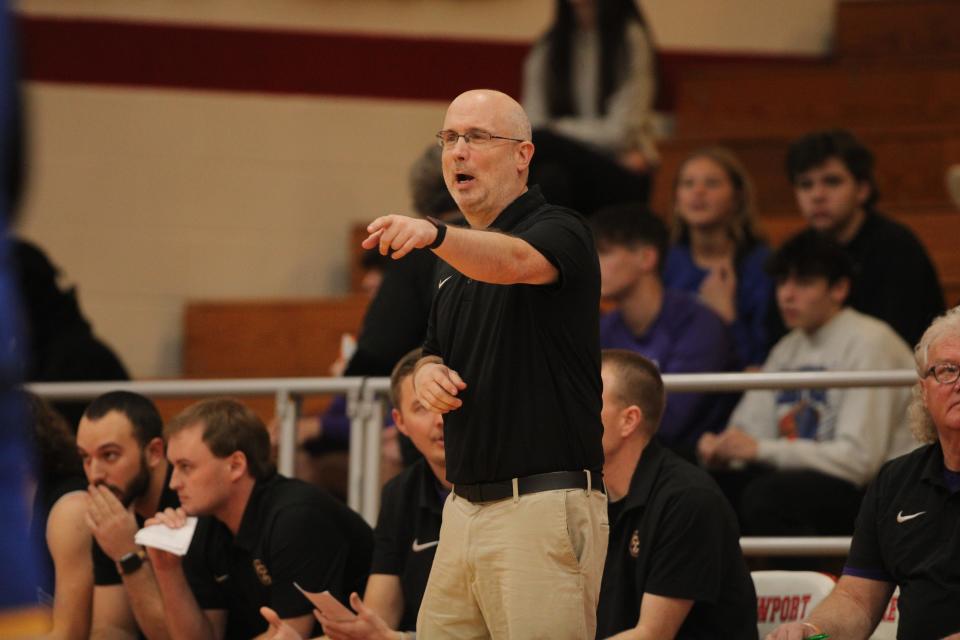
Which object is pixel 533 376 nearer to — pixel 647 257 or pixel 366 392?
pixel 366 392

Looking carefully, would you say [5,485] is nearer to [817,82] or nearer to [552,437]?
[552,437]

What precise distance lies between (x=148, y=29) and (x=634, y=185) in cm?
248

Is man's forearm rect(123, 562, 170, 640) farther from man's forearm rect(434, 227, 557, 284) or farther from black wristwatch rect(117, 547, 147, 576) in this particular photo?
man's forearm rect(434, 227, 557, 284)

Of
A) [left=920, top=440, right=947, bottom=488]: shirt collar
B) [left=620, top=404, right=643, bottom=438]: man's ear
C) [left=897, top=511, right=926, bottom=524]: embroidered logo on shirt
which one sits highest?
[left=620, top=404, right=643, bottom=438]: man's ear

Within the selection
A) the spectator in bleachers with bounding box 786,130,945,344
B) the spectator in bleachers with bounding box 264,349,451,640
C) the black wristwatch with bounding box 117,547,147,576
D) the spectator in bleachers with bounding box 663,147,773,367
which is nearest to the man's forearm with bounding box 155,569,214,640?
the black wristwatch with bounding box 117,547,147,576

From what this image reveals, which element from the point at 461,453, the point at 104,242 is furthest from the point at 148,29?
the point at 461,453

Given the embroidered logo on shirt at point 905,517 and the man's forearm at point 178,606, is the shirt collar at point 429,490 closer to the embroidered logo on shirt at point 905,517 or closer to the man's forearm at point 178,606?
the man's forearm at point 178,606

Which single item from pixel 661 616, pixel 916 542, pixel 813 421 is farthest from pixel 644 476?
pixel 813 421

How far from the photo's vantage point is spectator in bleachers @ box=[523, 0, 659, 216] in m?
6.21

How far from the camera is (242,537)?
3.97 meters

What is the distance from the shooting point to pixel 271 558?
390 cm

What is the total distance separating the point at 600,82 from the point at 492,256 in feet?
12.7

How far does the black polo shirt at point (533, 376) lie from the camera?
2770mm

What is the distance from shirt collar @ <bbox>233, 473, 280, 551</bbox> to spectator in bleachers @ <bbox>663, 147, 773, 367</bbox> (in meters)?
2.00
